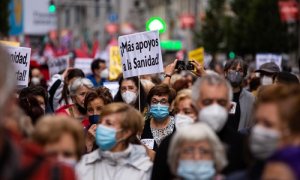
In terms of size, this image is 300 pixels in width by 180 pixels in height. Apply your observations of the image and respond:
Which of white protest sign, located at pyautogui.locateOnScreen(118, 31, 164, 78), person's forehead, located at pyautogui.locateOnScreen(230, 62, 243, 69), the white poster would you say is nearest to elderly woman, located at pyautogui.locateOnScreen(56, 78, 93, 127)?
white protest sign, located at pyautogui.locateOnScreen(118, 31, 164, 78)

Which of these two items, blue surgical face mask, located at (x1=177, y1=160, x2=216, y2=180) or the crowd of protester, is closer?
the crowd of protester

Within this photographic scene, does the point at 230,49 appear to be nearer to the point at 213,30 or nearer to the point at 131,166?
the point at 213,30

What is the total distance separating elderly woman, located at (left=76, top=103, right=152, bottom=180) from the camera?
22.4 ft

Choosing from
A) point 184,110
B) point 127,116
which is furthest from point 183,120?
point 127,116

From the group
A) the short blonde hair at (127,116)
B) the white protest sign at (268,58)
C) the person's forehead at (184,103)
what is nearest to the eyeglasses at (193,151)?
the short blonde hair at (127,116)

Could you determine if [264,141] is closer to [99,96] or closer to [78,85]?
[99,96]

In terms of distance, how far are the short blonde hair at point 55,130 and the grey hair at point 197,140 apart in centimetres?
56

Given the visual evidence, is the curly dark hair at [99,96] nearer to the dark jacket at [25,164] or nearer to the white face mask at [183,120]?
the white face mask at [183,120]

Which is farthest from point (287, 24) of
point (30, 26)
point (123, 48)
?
point (123, 48)

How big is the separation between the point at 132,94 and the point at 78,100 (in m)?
0.63

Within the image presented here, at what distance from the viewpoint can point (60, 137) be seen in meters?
5.35

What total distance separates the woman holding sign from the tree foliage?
99.4ft

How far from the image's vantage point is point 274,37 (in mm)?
42781

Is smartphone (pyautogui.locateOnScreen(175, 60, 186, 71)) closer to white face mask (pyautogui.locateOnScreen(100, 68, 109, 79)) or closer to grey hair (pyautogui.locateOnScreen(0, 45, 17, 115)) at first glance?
white face mask (pyautogui.locateOnScreen(100, 68, 109, 79))
